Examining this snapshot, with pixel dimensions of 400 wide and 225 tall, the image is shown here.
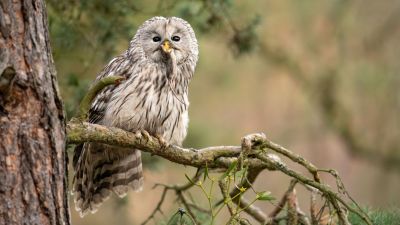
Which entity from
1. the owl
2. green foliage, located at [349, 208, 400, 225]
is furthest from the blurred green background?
green foliage, located at [349, 208, 400, 225]

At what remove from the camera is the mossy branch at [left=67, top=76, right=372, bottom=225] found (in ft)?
8.83

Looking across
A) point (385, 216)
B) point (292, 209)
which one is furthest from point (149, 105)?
point (385, 216)

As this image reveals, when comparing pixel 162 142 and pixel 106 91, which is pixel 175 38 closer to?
pixel 106 91

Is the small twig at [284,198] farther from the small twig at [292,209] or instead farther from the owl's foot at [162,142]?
the owl's foot at [162,142]

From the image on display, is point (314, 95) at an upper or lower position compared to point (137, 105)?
upper

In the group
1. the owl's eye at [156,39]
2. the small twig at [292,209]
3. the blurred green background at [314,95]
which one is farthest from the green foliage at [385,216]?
the blurred green background at [314,95]

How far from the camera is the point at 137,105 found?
3986 millimetres

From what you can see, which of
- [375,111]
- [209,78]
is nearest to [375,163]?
[375,111]

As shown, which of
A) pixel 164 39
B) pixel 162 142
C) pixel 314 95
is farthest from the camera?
pixel 314 95

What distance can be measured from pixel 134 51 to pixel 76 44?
1.50ft

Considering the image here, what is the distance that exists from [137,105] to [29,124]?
159 cm

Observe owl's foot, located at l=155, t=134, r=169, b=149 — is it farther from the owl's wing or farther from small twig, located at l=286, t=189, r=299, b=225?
small twig, located at l=286, t=189, r=299, b=225

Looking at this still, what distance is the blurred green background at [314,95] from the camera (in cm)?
824

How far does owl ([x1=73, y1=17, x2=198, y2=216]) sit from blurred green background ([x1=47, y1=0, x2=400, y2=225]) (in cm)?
268
